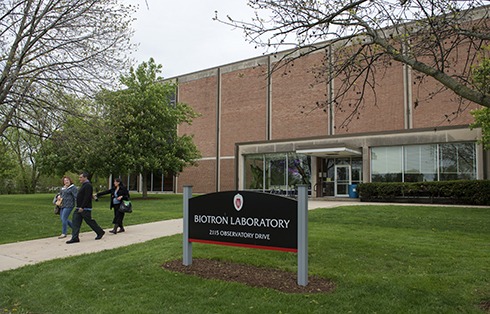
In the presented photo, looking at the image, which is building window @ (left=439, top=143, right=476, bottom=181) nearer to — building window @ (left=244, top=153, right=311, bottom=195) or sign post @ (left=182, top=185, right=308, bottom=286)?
building window @ (left=244, top=153, right=311, bottom=195)

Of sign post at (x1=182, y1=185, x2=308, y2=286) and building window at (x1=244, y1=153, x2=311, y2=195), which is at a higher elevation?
building window at (x1=244, y1=153, x2=311, y2=195)

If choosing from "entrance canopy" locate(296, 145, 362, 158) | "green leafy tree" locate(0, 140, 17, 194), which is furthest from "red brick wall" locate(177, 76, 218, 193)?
"green leafy tree" locate(0, 140, 17, 194)

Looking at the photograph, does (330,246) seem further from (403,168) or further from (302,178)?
(302,178)

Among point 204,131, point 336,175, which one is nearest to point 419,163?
point 336,175

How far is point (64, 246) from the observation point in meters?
9.26

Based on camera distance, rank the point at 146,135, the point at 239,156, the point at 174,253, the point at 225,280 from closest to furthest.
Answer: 1. the point at 225,280
2. the point at 174,253
3. the point at 146,135
4. the point at 239,156

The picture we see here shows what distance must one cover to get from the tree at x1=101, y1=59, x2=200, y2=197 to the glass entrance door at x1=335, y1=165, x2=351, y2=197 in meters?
10.7

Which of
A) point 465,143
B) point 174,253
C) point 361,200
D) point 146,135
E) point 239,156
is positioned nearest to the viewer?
point 174,253

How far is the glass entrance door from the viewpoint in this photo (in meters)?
27.0

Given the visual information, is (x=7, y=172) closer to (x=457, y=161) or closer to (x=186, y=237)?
(x=457, y=161)

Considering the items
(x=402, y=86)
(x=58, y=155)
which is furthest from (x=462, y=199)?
(x=58, y=155)

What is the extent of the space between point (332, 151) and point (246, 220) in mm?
19345

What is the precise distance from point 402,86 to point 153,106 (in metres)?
17.3

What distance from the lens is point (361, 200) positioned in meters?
23.3
